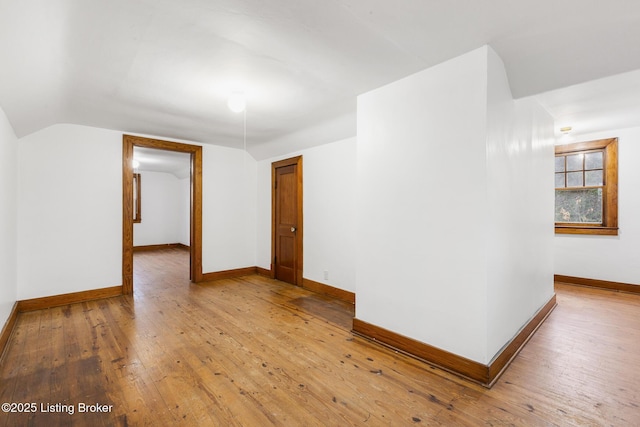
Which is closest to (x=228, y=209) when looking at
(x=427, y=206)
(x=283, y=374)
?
(x=283, y=374)

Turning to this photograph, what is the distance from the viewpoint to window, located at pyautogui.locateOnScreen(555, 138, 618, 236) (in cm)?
417

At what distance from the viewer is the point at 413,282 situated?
237cm

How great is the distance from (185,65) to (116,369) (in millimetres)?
2369

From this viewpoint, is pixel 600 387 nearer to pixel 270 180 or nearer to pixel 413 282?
pixel 413 282

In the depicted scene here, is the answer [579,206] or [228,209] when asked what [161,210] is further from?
[579,206]

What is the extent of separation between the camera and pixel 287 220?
16.0 ft

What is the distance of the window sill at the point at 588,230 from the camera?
4164 millimetres

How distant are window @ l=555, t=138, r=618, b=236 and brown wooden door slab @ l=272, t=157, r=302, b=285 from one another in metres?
4.24

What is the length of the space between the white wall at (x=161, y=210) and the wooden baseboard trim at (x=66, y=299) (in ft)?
16.0

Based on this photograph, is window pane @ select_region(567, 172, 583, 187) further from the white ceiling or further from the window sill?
the white ceiling

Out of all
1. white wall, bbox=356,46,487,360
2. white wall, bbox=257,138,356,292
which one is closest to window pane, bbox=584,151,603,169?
white wall, bbox=257,138,356,292

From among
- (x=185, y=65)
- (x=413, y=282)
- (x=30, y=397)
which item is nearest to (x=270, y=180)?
(x=185, y=65)

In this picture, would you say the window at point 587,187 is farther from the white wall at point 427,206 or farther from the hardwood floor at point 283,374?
the white wall at point 427,206

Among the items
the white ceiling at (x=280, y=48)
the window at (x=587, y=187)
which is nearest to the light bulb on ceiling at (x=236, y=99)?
the white ceiling at (x=280, y=48)
